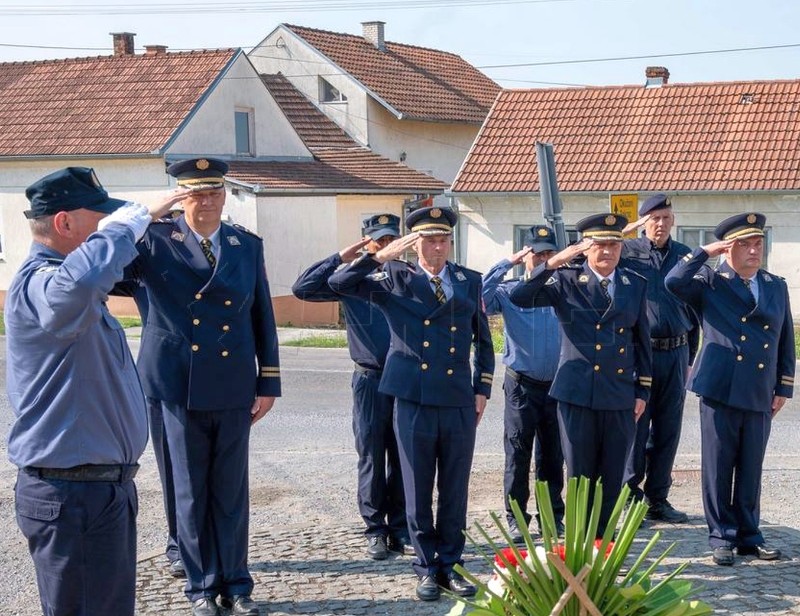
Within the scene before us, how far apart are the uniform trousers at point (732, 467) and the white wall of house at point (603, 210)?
18251 mm

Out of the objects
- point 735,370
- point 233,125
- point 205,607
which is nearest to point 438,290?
point 735,370

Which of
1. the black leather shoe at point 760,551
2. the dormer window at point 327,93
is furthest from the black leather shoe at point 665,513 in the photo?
the dormer window at point 327,93

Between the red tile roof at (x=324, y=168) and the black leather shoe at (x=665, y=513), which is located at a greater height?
the red tile roof at (x=324, y=168)

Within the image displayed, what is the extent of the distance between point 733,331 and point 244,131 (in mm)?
23337

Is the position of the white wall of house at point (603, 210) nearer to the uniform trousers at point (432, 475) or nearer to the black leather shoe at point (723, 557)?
the black leather shoe at point (723, 557)

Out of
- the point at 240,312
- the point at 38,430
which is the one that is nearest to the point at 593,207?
the point at 240,312

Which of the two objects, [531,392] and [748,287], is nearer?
[748,287]

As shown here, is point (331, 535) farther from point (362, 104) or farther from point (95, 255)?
point (362, 104)

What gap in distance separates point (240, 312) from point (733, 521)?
328cm

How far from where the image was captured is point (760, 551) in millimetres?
7129

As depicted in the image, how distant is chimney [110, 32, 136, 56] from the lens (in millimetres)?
32875

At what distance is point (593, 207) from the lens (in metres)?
26.5

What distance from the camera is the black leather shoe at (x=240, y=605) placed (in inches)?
239

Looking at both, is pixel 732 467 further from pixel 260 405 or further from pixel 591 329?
pixel 260 405
